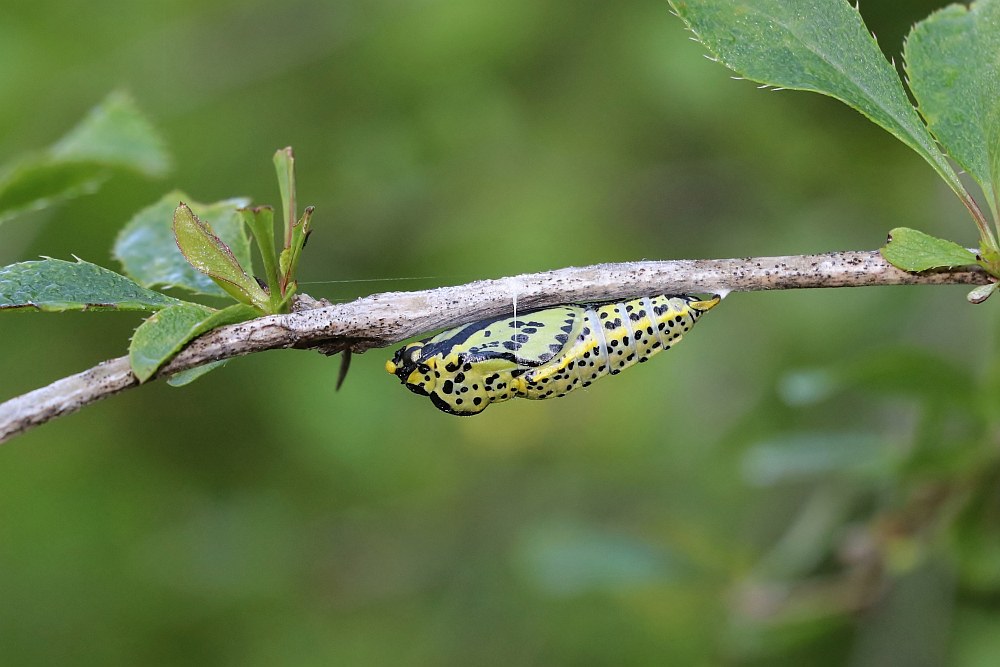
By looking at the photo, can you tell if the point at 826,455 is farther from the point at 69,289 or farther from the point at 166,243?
the point at 69,289

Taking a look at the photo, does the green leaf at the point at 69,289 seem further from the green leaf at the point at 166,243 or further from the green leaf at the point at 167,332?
the green leaf at the point at 166,243

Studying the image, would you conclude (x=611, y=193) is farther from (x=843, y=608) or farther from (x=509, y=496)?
(x=843, y=608)

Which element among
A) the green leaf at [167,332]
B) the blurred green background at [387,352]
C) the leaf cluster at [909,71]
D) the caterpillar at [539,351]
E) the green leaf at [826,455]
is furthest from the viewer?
the blurred green background at [387,352]

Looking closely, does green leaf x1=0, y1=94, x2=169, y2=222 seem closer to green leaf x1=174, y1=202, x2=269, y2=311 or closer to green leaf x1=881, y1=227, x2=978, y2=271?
green leaf x1=174, y1=202, x2=269, y2=311

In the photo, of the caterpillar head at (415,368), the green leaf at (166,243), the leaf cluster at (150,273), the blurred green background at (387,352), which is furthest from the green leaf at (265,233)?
the blurred green background at (387,352)

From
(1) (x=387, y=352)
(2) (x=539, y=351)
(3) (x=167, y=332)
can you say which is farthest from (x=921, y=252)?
(1) (x=387, y=352)

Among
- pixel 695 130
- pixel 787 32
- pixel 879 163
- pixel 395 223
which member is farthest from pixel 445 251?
pixel 787 32
